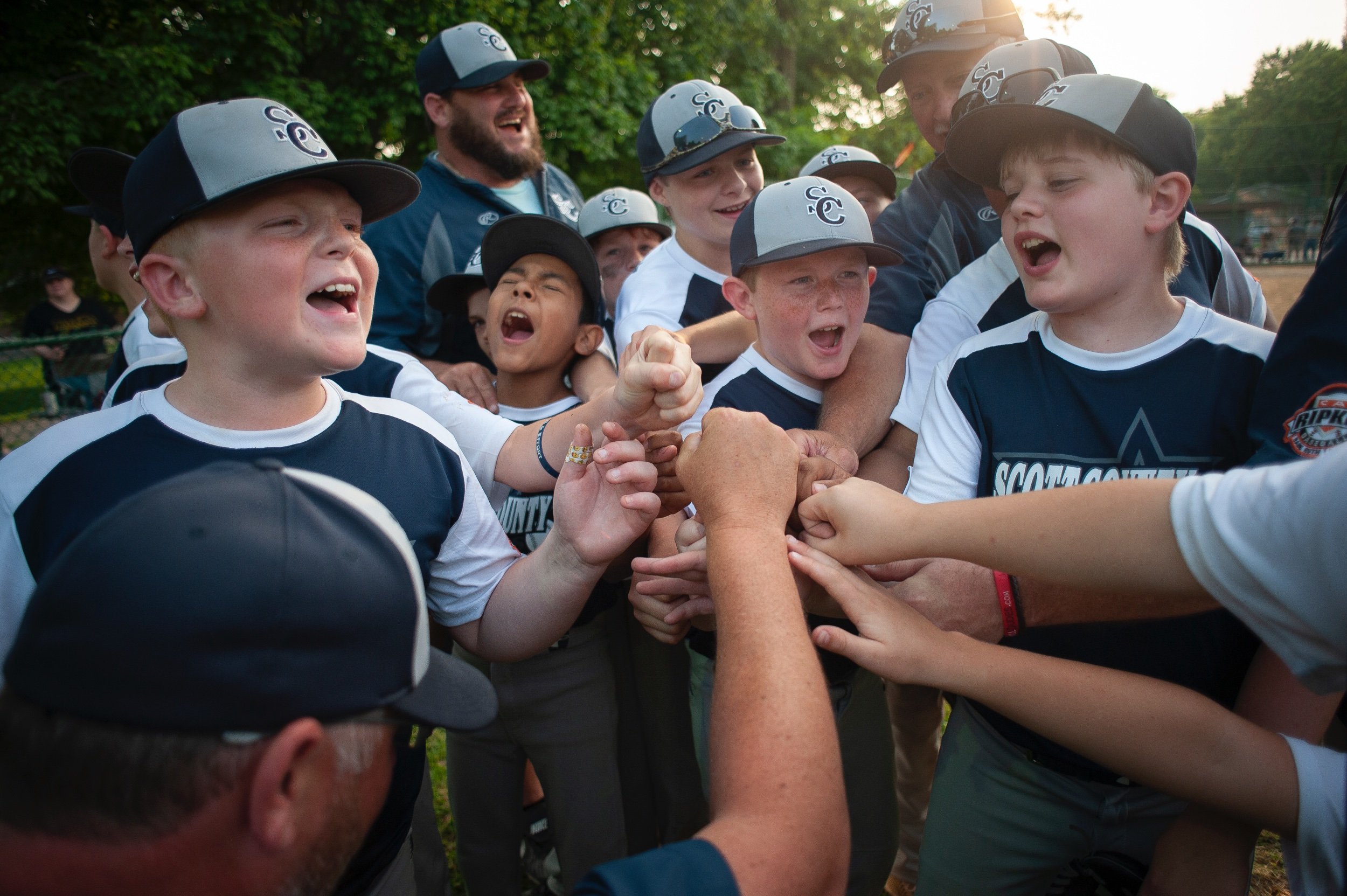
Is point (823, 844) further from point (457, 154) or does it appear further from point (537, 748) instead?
point (457, 154)

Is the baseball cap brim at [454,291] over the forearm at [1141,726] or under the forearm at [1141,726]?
over

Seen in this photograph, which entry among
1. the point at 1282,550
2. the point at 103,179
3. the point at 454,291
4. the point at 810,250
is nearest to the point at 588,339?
the point at 454,291

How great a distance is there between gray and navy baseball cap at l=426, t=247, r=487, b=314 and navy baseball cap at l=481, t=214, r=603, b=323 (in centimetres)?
33

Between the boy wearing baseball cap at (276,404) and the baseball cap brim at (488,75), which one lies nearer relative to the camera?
the boy wearing baseball cap at (276,404)

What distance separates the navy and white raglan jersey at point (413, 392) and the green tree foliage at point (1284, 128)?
2.43 m

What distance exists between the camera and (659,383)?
1.98m

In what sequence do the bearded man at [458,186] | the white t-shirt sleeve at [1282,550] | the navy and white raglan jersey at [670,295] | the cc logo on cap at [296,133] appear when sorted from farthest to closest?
the bearded man at [458,186] < the navy and white raglan jersey at [670,295] < the cc logo on cap at [296,133] < the white t-shirt sleeve at [1282,550]

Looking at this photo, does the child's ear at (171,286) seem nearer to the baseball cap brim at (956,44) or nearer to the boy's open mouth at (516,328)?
the boy's open mouth at (516,328)

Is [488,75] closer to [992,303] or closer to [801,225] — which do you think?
[801,225]

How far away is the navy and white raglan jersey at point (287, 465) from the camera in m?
1.63

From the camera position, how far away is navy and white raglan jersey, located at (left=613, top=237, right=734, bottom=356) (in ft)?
11.4

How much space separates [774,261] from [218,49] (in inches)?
446

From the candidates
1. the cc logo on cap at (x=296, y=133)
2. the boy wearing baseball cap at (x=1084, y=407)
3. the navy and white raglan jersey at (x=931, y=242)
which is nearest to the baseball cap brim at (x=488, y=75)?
the navy and white raglan jersey at (x=931, y=242)

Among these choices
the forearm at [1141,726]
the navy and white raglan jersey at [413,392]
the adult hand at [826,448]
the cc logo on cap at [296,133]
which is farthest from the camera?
the navy and white raglan jersey at [413,392]
